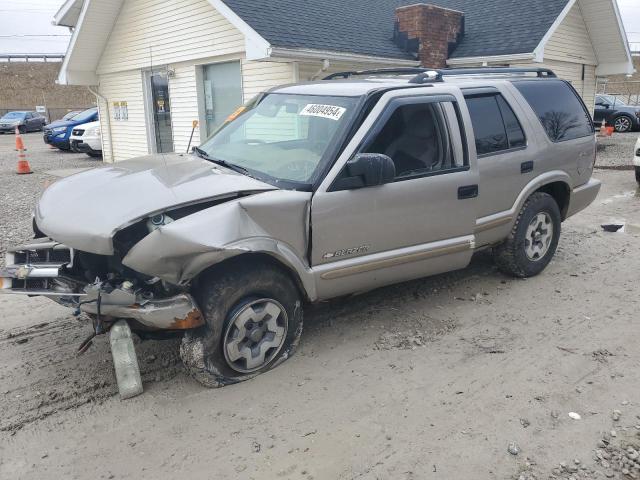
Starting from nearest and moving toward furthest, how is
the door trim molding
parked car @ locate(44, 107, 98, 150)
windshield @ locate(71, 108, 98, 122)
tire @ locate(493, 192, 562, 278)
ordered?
the door trim molding < tire @ locate(493, 192, 562, 278) < parked car @ locate(44, 107, 98, 150) < windshield @ locate(71, 108, 98, 122)

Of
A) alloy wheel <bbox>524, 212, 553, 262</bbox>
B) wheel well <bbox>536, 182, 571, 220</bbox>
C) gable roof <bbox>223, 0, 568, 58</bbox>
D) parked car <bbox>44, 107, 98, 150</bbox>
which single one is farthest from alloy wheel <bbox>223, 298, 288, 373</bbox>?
parked car <bbox>44, 107, 98, 150</bbox>

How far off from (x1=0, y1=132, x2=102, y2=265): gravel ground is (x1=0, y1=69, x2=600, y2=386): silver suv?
1.80m

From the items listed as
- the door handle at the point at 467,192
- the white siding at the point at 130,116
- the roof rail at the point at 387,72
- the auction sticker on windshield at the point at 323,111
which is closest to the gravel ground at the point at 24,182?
the white siding at the point at 130,116

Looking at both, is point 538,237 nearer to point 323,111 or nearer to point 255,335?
point 323,111

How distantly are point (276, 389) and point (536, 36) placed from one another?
11358 millimetres

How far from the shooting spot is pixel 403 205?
419 cm

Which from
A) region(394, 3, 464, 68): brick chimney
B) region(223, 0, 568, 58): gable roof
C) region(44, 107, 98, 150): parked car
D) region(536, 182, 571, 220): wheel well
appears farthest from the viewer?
region(44, 107, 98, 150): parked car

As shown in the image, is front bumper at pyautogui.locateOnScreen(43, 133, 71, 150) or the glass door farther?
front bumper at pyautogui.locateOnScreen(43, 133, 71, 150)

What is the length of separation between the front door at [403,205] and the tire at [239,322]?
33 cm

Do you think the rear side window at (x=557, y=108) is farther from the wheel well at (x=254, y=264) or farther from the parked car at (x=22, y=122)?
the parked car at (x=22, y=122)

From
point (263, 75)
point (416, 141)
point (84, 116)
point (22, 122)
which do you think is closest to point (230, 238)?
point (416, 141)

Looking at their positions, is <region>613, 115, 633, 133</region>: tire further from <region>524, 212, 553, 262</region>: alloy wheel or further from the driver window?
the driver window

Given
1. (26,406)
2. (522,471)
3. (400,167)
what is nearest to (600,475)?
(522,471)

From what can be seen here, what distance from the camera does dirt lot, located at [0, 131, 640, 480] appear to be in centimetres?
294
